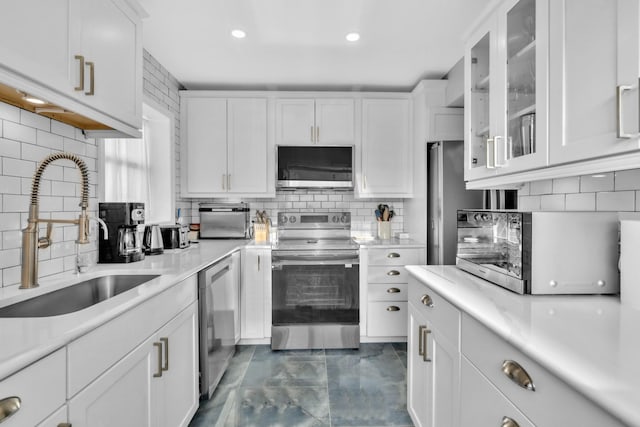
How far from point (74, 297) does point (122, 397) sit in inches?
24.4

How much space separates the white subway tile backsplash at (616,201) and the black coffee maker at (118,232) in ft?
7.59

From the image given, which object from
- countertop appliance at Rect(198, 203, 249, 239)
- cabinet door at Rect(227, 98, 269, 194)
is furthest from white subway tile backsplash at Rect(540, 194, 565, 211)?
Result: countertop appliance at Rect(198, 203, 249, 239)

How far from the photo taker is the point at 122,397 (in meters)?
1.22

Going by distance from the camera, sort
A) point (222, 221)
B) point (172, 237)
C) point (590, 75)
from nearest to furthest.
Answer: point (590, 75)
point (172, 237)
point (222, 221)

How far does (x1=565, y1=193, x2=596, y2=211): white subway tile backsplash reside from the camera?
4.93 feet

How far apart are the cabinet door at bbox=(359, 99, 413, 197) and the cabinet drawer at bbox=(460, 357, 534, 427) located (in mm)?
2254

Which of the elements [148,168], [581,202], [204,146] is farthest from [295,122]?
[581,202]

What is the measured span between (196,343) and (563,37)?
2.20 meters

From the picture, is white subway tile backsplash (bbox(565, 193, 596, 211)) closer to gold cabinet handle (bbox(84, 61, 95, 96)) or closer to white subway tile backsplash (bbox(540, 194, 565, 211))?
white subway tile backsplash (bbox(540, 194, 565, 211))

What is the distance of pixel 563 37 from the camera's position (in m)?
1.22

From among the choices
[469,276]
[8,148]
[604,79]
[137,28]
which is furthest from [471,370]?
[137,28]

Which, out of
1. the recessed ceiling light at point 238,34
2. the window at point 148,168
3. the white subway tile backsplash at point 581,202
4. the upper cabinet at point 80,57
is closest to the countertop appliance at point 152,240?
the window at point 148,168

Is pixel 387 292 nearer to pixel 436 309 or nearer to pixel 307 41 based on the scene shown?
pixel 436 309

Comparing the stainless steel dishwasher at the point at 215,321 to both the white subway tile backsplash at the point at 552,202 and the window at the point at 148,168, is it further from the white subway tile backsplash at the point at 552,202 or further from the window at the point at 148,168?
the white subway tile backsplash at the point at 552,202
